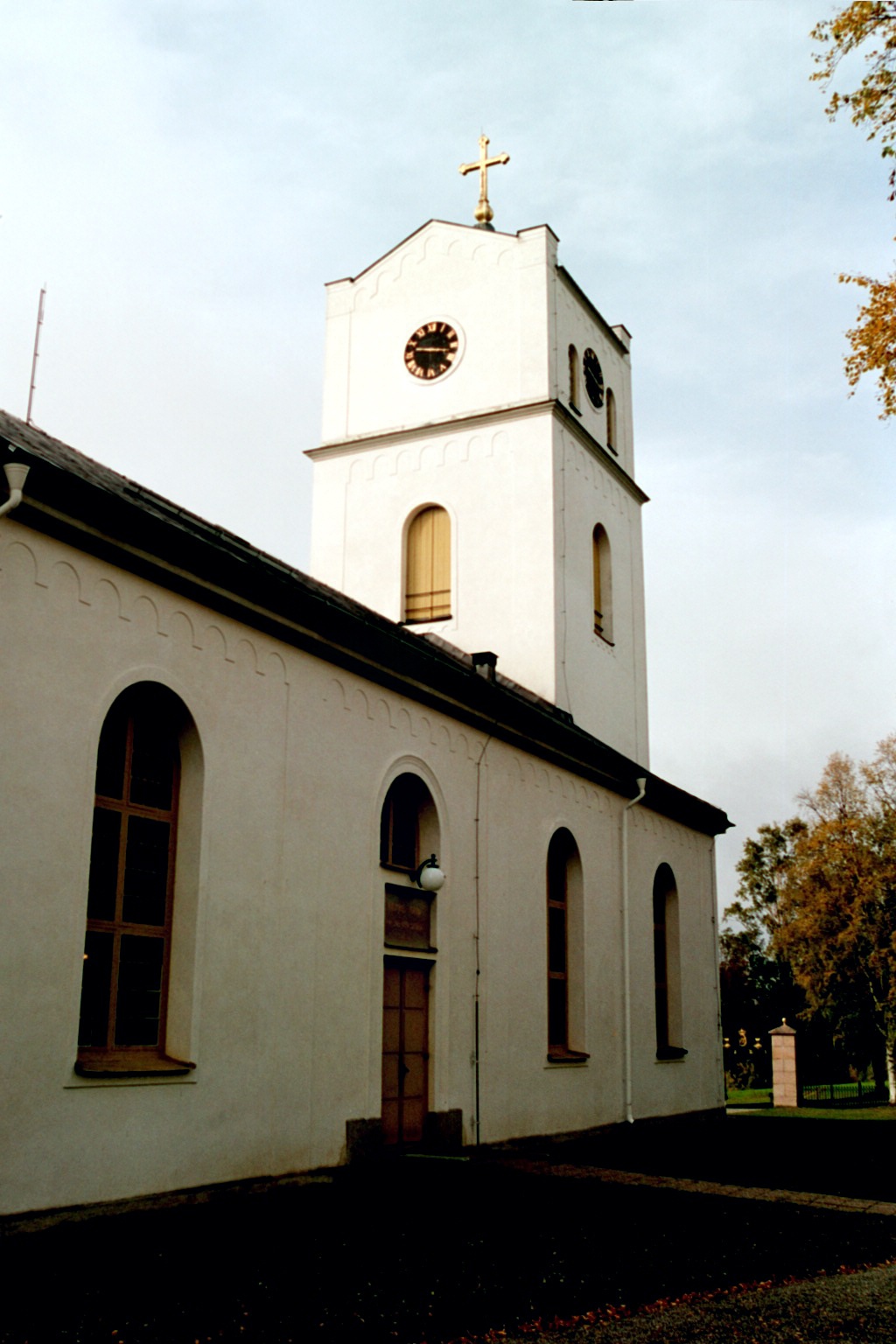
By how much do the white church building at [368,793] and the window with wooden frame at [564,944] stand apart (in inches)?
2.1

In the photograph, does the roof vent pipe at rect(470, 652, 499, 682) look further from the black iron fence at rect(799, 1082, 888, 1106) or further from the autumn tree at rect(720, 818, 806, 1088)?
the autumn tree at rect(720, 818, 806, 1088)

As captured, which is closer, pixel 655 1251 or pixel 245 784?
pixel 655 1251

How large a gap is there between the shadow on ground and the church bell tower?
11465 millimetres

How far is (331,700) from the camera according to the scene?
13.2 metres

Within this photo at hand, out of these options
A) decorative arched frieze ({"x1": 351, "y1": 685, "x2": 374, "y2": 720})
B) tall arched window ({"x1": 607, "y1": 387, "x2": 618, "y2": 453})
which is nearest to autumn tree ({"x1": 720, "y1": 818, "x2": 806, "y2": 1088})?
tall arched window ({"x1": 607, "y1": 387, "x2": 618, "y2": 453})

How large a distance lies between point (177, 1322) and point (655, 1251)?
3.65m

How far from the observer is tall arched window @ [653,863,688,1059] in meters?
23.0

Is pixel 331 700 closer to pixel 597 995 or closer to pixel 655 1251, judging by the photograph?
pixel 655 1251

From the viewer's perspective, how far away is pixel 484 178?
86.2 feet

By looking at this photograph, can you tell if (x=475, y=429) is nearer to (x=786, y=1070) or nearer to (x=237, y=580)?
(x=237, y=580)

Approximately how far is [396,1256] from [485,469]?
54.8 feet

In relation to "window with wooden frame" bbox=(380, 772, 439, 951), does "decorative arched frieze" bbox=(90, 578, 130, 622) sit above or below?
above

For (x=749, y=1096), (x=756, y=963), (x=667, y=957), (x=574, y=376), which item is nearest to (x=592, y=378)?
(x=574, y=376)

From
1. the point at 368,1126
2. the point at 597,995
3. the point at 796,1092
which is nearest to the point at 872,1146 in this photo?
the point at 597,995
